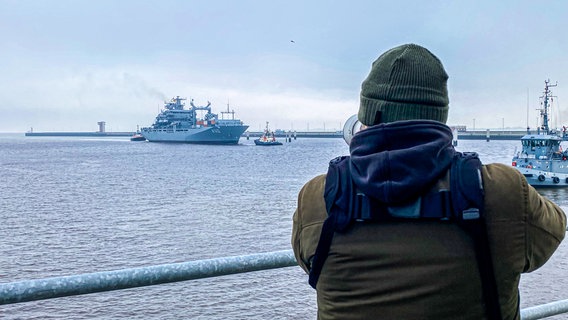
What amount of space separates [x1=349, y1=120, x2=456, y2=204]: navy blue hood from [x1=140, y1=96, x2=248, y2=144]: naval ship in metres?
118

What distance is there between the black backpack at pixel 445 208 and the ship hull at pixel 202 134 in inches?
4728

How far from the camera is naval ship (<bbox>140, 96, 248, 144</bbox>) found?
120062mm

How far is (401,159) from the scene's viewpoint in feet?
4.29

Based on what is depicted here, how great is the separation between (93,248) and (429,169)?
20.6 meters

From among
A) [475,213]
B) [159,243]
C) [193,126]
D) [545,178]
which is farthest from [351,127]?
[193,126]

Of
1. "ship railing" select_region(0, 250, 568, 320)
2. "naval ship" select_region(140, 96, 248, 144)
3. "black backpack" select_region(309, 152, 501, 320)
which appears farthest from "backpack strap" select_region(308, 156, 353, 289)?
"naval ship" select_region(140, 96, 248, 144)

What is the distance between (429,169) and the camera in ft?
4.29

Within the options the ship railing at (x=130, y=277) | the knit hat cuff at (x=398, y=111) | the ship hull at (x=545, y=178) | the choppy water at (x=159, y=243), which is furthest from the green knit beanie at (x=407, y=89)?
the ship hull at (x=545, y=178)

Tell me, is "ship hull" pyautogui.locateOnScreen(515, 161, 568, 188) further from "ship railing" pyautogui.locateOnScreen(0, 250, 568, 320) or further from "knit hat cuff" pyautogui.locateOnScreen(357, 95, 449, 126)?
"knit hat cuff" pyautogui.locateOnScreen(357, 95, 449, 126)

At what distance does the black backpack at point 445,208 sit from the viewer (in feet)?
4.29

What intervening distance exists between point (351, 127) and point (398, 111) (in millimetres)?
262

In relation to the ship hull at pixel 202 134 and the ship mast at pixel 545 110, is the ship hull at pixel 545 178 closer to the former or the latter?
the ship mast at pixel 545 110

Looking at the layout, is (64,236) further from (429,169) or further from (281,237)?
(429,169)

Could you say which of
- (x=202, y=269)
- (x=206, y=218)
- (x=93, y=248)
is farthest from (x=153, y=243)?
(x=202, y=269)
